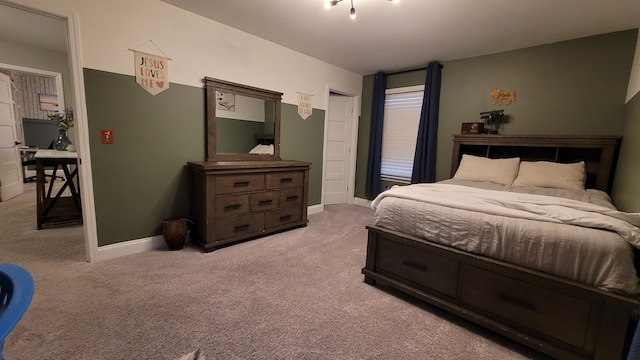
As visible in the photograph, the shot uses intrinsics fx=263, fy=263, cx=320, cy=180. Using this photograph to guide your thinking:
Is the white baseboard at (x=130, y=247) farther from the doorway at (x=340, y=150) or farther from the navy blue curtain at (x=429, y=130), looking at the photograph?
the navy blue curtain at (x=429, y=130)

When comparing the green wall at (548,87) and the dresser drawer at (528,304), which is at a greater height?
the green wall at (548,87)

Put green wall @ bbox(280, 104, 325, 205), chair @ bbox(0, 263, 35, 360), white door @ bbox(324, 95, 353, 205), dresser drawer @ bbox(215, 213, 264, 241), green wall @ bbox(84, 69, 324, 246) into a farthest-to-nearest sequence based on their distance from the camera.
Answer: white door @ bbox(324, 95, 353, 205) → green wall @ bbox(280, 104, 325, 205) → dresser drawer @ bbox(215, 213, 264, 241) → green wall @ bbox(84, 69, 324, 246) → chair @ bbox(0, 263, 35, 360)

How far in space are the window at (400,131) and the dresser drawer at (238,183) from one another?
248cm

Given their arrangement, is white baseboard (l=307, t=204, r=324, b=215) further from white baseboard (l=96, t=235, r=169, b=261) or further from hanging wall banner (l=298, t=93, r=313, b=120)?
white baseboard (l=96, t=235, r=169, b=261)

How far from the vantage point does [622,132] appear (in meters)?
2.69

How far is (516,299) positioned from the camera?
1.52 metres

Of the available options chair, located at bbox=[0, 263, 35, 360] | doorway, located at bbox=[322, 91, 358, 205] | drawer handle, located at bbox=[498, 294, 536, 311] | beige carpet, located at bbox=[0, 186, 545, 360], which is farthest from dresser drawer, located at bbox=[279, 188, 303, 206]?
chair, located at bbox=[0, 263, 35, 360]

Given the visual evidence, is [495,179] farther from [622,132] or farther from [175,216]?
[175,216]

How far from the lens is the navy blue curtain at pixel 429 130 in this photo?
386 centimetres

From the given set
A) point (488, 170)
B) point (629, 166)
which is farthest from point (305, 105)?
point (629, 166)

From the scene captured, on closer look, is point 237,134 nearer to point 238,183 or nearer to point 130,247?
point 238,183

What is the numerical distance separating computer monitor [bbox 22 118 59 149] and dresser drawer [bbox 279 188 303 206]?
650 cm

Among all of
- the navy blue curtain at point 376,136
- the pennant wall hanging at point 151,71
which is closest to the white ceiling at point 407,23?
the pennant wall hanging at point 151,71

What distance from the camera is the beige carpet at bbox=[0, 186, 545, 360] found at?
4.76ft
